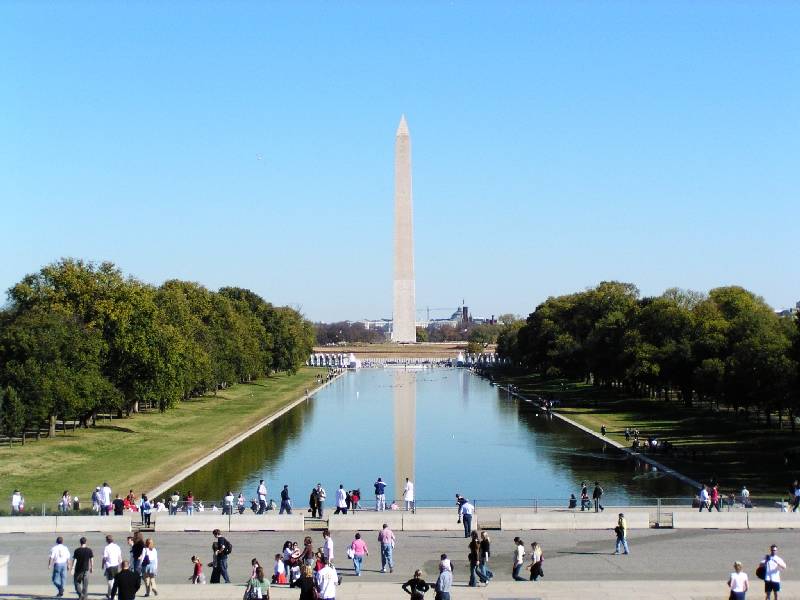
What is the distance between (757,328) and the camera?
62.8 m

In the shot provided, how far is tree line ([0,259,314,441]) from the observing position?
53344 mm

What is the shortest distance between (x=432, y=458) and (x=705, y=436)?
14.7 meters

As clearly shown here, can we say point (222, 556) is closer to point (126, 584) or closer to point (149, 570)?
point (149, 570)

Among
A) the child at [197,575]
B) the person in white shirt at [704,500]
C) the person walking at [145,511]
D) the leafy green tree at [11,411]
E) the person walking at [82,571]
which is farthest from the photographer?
the leafy green tree at [11,411]

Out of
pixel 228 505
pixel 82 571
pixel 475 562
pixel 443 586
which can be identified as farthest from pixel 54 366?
pixel 443 586

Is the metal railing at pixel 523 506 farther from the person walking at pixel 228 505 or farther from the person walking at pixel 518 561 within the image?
the person walking at pixel 518 561

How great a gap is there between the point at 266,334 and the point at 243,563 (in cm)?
9241

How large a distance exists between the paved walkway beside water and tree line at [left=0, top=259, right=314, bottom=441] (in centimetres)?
2666

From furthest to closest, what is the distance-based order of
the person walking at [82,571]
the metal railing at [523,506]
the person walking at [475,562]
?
1. the metal railing at [523,506]
2. the person walking at [475,562]
3. the person walking at [82,571]

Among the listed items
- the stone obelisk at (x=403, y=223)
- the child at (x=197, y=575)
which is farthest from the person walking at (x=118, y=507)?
the stone obelisk at (x=403, y=223)

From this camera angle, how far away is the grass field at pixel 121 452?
4034 cm

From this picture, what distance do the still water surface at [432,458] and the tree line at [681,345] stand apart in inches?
323

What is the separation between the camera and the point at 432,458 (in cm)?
5119

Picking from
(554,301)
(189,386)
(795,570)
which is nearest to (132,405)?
(189,386)
